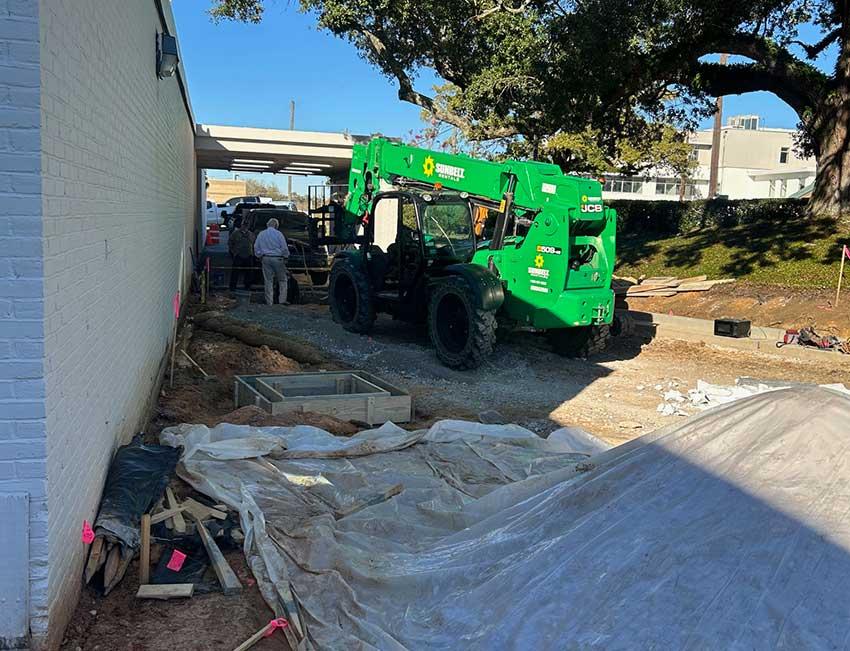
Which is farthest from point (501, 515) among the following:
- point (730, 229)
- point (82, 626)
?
point (730, 229)

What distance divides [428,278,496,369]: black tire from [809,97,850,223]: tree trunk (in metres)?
12.2

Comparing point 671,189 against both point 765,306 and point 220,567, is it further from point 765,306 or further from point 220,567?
point 220,567

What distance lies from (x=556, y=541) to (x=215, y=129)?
19.8 metres

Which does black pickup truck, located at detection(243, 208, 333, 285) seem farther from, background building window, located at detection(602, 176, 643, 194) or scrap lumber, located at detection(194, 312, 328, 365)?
background building window, located at detection(602, 176, 643, 194)

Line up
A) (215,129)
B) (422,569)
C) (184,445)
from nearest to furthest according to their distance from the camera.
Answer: (422,569) < (184,445) < (215,129)

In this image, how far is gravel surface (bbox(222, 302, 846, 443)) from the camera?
31.4 ft

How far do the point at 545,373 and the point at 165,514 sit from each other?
25.0ft

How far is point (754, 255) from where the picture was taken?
18.5 m

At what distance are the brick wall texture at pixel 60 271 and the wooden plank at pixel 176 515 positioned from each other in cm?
50

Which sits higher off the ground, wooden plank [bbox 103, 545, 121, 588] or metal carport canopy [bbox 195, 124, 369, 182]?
metal carport canopy [bbox 195, 124, 369, 182]

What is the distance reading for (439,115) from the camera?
821 inches

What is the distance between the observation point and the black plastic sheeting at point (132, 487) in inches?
179

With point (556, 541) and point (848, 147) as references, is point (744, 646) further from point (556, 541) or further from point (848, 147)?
point (848, 147)

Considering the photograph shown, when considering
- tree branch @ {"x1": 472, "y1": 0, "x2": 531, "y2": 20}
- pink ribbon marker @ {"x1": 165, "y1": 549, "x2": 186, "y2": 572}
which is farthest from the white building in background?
pink ribbon marker @ {"x1": 165, "y1": 549, "x2": 186, "y2": 572}
